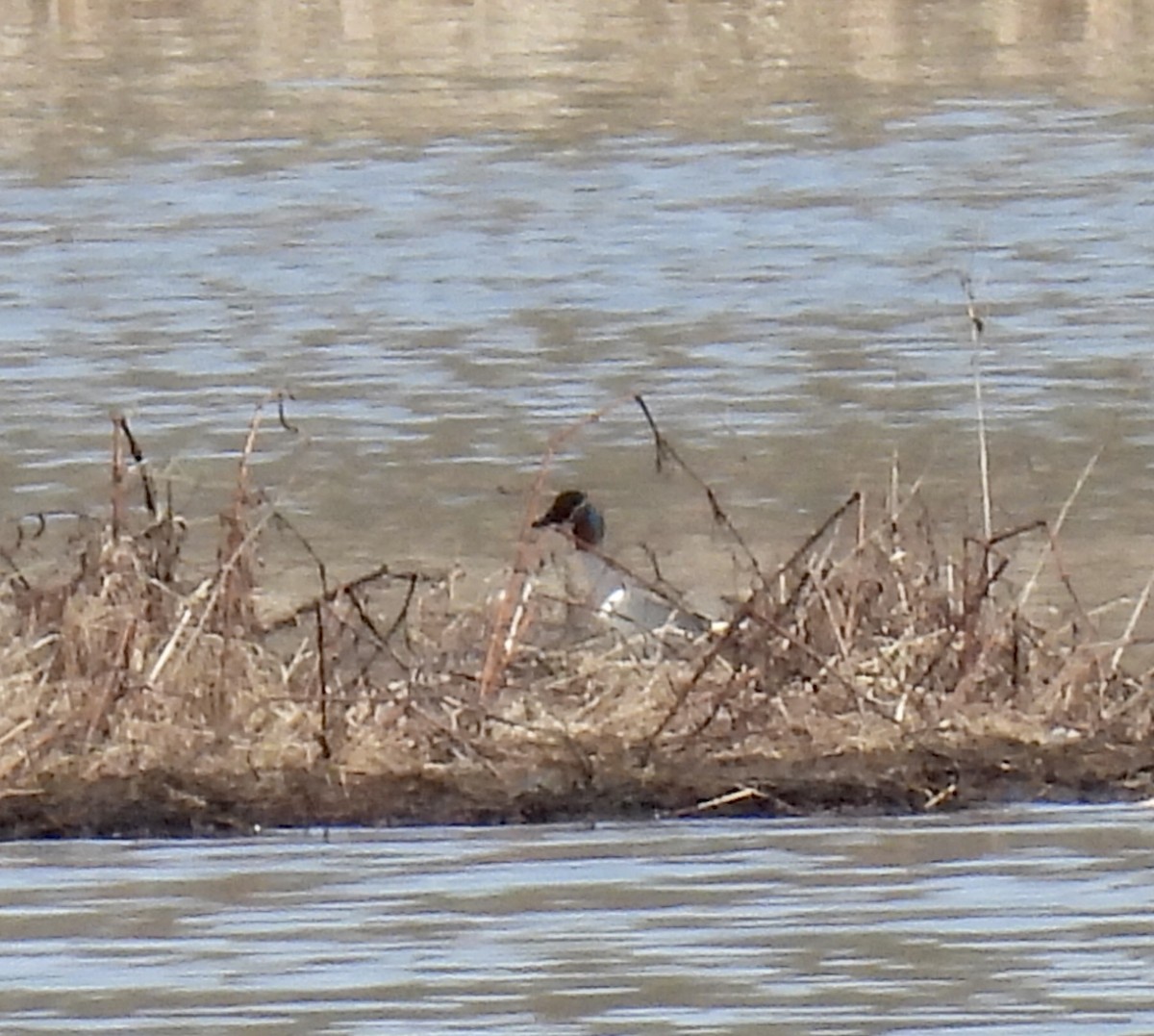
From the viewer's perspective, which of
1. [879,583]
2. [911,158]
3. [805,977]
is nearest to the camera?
[805,977]

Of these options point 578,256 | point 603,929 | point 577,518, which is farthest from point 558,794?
point 578,256

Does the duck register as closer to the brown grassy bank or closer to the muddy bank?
the brown grassy bank

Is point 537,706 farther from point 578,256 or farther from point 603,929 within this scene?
point 578,256

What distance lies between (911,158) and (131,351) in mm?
7438

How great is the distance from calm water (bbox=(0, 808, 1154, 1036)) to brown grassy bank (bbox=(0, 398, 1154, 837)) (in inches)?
7.1

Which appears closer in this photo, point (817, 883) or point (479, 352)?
point (817, 883)

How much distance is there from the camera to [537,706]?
822cm

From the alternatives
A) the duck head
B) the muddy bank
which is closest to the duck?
the duck head

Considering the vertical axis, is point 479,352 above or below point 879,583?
below

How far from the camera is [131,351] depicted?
15953 mm

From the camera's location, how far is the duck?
336 inches

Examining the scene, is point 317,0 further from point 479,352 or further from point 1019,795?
point 1019,795

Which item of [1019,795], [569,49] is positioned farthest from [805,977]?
[569,49]

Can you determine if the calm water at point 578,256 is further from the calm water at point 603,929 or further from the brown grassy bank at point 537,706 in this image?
the calm water at point 603,929
